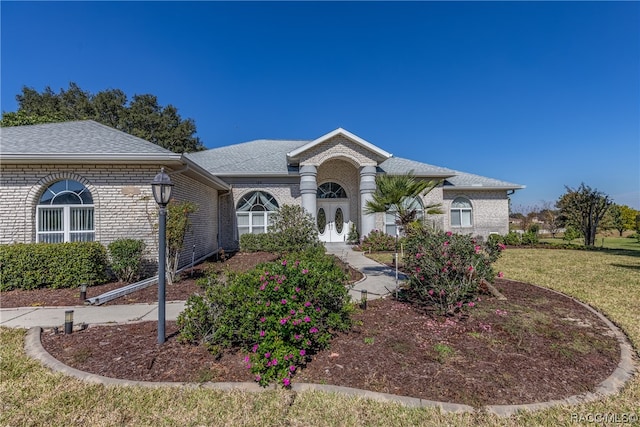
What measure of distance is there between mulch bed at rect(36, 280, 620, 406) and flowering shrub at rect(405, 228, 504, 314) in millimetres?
374

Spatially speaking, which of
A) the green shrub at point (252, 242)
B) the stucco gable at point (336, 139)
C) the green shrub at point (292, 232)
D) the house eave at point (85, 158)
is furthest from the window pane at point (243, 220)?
the house eave at point (85, 158)

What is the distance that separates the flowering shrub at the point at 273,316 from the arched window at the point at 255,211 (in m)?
12.5

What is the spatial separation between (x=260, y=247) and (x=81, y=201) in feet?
26.7

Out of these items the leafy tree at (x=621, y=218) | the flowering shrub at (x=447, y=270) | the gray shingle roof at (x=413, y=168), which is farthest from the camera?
the leafy tree at (x=621, y=218)

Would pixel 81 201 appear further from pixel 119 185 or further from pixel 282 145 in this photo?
pixel 282 145

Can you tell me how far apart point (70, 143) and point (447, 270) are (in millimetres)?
11110

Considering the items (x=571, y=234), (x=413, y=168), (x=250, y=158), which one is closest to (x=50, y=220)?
(x=250, y=158)

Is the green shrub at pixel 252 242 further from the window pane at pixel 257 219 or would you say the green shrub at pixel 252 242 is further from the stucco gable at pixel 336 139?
the stucco gable at pixel 336 139

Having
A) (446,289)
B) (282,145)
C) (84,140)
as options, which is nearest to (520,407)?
(446,289)

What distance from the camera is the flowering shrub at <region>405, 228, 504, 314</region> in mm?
5148

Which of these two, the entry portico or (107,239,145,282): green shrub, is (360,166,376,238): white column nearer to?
the entry portico

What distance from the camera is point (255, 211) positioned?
16.5 meters

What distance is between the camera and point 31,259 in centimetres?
727

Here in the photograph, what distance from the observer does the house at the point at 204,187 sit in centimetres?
829
